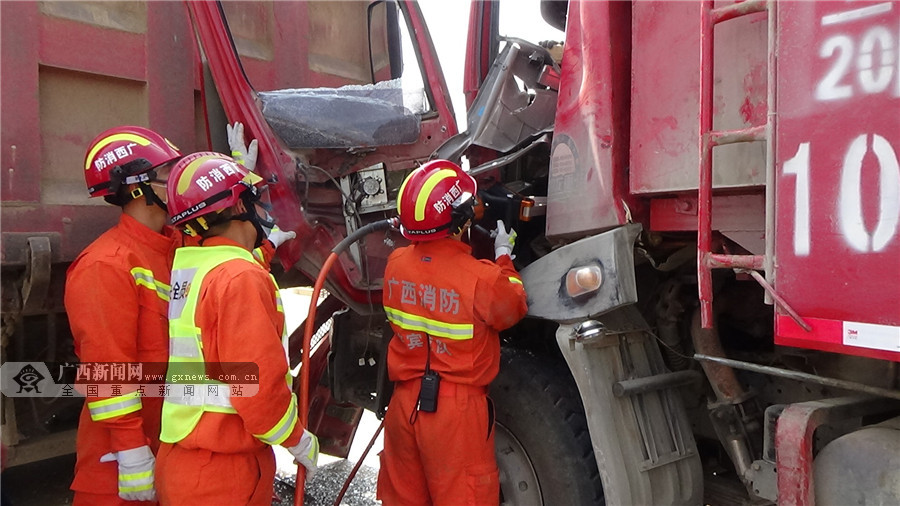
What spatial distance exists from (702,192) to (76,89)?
8.35 feet

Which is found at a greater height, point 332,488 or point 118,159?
point 118,159

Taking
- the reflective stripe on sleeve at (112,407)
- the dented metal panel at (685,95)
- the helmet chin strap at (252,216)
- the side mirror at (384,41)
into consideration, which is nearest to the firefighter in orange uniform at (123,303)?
the reflective stripe on sleeve at (112,407)

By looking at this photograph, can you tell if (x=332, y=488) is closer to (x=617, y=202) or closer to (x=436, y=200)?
(x=436, y=200)

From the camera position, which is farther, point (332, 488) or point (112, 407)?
point (332, 488)

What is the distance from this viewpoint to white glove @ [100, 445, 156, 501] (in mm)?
2385

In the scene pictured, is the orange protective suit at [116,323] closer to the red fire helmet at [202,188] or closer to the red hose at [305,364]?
the red fire helmet at [202,188]

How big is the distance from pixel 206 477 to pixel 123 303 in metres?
0.75

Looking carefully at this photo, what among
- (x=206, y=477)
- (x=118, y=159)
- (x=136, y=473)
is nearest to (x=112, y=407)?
(x=136, y=473)

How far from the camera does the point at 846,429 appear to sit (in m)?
1.78

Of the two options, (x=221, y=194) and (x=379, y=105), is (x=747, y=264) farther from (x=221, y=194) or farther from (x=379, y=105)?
(x=379, y=105)

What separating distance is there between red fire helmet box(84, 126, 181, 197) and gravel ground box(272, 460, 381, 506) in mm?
2262

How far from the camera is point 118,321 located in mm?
2434

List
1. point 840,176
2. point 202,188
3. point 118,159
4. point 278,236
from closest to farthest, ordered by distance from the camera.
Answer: point 840,176, point 202,188, point 118,159, point 278,236

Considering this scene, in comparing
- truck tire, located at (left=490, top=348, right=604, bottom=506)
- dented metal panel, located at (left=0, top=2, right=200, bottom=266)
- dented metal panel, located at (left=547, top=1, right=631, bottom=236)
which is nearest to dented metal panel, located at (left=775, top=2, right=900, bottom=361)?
dented metal panel, located at (left=547, top=1, right=631, bottom=236)
